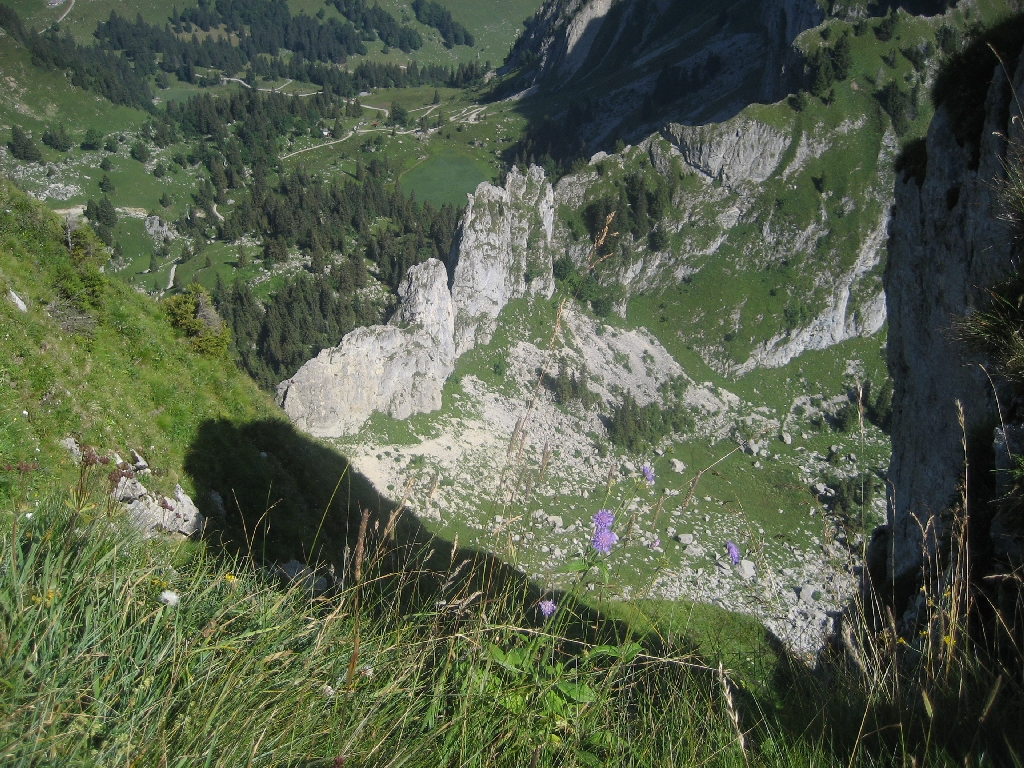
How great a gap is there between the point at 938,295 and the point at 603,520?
1564cm

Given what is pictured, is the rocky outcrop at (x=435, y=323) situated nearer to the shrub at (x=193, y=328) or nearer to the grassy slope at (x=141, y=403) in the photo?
the shrub at (x=193, y=328)

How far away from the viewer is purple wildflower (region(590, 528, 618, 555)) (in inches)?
128

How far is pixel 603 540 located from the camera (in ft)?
10.8

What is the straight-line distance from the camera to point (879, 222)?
7250 centimetres

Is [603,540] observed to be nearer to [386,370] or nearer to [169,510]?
[169,510]

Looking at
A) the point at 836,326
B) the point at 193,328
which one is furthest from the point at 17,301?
the point at 836,326

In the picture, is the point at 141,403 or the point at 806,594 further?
the point at 806,594

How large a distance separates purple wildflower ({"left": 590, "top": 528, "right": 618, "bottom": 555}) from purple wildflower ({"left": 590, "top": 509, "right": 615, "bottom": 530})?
1.8 inches

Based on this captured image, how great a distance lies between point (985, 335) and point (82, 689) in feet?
28.9

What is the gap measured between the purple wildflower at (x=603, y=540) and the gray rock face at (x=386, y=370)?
5299cm

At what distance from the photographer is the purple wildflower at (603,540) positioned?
3.26m

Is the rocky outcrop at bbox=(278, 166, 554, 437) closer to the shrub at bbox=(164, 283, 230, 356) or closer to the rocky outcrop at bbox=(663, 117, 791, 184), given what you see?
the rocky outcrop at bbox=(663, 117, 791, 184)

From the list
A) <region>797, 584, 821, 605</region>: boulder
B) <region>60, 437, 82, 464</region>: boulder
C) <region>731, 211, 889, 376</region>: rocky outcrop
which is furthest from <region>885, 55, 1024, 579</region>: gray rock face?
<region>731, 211, 889, 376</region>: rocky outcrop

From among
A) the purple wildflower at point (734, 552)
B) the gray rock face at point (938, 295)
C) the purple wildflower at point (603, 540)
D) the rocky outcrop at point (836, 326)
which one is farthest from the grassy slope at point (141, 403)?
the rocky outcrop at point (836, 326)
